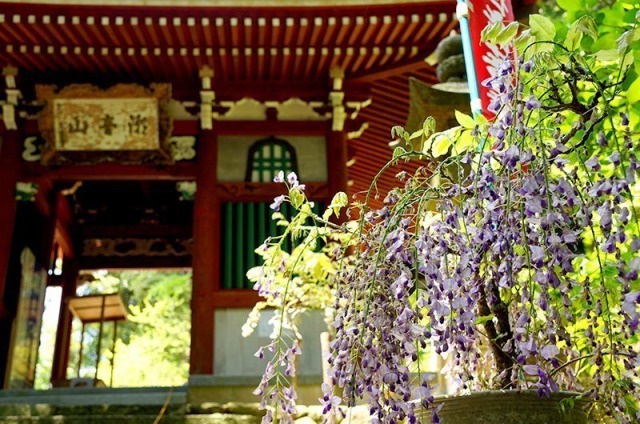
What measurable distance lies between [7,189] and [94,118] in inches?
48.0

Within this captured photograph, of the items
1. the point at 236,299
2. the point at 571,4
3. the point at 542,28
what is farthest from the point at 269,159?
the point at 542,28

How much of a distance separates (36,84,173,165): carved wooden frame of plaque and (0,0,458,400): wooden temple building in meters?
0.01

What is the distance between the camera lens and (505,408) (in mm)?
1855

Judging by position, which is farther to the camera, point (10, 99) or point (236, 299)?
point (10, 99)

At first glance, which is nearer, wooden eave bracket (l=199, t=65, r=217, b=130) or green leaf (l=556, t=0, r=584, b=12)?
green leaf (l=556, t=0, r=584, b=12)

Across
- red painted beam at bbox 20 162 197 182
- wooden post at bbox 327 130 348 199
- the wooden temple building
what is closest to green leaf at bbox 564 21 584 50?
the wooden temple building

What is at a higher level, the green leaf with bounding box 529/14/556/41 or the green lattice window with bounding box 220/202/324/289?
the green lattice window with bounding box 220/202/324/289

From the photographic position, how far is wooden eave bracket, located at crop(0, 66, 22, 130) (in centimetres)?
763

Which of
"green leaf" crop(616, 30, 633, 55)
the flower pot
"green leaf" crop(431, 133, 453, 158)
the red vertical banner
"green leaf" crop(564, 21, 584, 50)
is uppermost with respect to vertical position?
the red vertical banner

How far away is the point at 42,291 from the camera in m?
9.66

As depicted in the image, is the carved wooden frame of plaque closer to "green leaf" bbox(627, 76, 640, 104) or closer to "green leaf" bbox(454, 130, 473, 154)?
"green leaf" bbox(454, 130, 473, 154)

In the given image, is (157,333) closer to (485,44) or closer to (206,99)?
(206,99)

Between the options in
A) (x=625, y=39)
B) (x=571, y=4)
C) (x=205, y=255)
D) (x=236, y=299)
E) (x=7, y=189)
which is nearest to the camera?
(x=625, y=39)

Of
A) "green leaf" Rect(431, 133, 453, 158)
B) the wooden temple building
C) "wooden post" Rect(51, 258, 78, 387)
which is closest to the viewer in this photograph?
"green leaf" Rect(431, 133, 453, 158)
